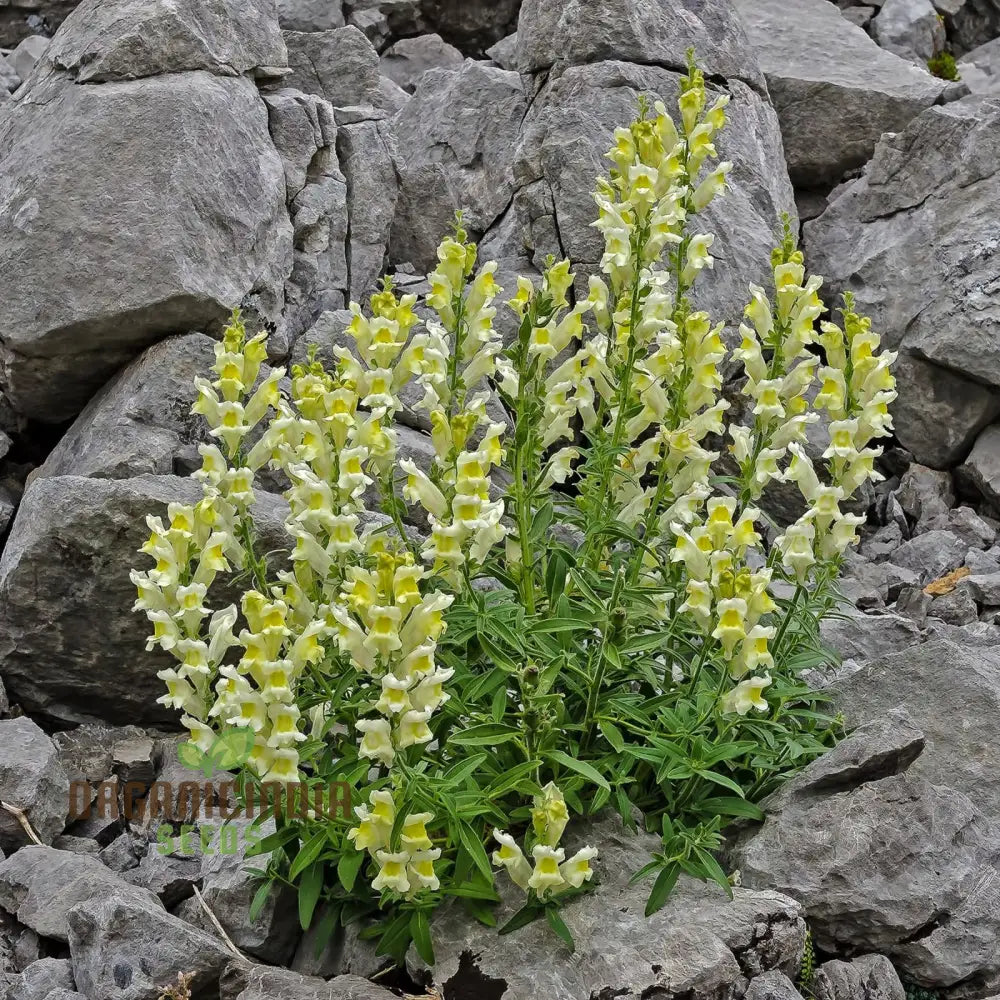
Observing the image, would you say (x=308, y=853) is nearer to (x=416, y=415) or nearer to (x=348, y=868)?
(x=348, y=868)

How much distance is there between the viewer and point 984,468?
9672 millimetres

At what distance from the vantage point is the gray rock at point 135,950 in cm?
485

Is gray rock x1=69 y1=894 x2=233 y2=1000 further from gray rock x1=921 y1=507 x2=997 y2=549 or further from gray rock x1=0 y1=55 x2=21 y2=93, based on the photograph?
gray rock x1=0 y1=55 x2=21 y2=93

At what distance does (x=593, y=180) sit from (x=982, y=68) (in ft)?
22.1

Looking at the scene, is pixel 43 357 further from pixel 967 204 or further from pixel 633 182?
pixel 967 204

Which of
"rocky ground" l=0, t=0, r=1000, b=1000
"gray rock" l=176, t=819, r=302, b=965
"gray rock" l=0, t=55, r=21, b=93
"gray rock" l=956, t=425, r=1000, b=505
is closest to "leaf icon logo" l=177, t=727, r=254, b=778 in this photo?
"gray rock" l=176, t=819, r=302, b=965

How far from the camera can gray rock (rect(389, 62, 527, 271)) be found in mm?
10523

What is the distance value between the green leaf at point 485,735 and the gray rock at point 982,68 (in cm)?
1024

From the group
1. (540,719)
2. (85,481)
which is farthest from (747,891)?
(85,481)

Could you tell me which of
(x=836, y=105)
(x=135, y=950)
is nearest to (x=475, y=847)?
(x=135, y=950)

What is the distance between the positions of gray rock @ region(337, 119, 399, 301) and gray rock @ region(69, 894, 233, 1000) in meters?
5.66

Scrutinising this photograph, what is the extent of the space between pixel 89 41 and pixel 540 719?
6166 mm

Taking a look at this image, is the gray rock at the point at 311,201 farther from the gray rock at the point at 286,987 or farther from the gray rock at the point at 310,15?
the gray rock at the point at 286,987

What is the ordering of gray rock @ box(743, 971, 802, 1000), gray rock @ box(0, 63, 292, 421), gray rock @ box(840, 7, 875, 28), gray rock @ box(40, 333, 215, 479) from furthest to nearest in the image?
gray rock @ box(840, 7, 875, 28)
gray rock @ box(0, 63, 292, 421)
gray rock @ box(40, 333, 215, 479)
gray rock @ box(743, 971, 802, 1000)
